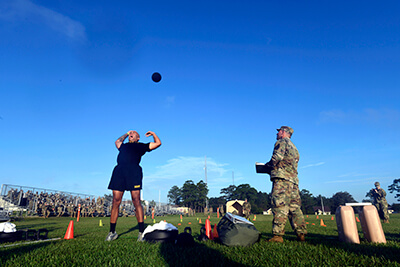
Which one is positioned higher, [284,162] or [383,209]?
[284,162]

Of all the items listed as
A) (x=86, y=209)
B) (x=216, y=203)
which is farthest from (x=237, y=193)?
(x=86, y=209)

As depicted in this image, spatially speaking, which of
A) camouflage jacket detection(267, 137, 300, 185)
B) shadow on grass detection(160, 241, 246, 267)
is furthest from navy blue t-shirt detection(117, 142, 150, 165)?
camouflage jacket detection(267, 137, 300, 185)

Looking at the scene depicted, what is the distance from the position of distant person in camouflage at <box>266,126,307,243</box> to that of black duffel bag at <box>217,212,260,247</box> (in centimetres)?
78

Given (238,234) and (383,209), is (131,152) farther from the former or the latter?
(383,209)

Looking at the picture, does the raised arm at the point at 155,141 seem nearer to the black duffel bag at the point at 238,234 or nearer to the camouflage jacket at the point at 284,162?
the black duffel bag at the point at 238,234

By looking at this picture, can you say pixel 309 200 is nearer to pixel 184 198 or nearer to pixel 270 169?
pixel 184 198

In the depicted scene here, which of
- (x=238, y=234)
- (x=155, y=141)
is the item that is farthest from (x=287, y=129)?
(x=155, y=141)

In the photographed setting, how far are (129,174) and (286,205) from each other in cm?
349

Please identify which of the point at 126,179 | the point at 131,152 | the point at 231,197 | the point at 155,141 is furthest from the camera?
the point at 231,197

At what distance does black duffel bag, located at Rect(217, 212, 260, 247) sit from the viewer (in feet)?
12.8

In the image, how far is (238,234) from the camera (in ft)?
12.9

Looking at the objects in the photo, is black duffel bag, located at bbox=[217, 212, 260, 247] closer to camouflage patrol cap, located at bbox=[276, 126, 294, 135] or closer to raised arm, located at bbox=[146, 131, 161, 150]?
raised arm, located at bbox=[146, 131, 161, 150]

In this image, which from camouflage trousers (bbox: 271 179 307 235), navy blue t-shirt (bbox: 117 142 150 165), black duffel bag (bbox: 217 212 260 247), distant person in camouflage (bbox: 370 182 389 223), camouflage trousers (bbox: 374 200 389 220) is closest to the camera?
black duffel bag (bbox: 217 212 260 247)

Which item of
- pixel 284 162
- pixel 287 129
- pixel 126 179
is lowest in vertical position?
pixel 126 179
